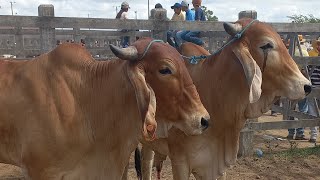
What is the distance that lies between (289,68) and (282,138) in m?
4.94

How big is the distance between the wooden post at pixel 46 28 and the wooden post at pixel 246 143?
306cm

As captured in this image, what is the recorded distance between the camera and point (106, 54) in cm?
763

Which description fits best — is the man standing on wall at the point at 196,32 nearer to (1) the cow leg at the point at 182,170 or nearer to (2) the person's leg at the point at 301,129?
(2) the person's leg at the point at 301,129

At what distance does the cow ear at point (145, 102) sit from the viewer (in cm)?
295

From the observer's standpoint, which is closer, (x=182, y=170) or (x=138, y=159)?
(x=182, y=170)

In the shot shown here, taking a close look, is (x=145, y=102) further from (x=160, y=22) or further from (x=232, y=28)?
(x=160, y=22)

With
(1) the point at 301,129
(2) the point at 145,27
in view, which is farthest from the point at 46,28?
(1) the point at 301,129

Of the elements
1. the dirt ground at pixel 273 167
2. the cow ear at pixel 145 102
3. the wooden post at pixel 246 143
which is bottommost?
the dirt ground at pixel 273 167

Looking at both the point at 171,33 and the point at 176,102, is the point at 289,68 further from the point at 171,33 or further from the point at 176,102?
the point at 171,33

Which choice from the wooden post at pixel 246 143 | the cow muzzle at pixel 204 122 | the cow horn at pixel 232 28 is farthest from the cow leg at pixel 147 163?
the cow muzzle at pixel 204 122

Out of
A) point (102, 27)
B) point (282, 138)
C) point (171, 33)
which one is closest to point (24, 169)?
point (102, 27)

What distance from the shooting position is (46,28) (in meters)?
5.57

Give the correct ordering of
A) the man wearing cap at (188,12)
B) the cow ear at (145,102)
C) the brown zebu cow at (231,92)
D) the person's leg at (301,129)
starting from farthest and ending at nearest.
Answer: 1. the person's leg at (301,129)
2. the man wearing cap at (188,12)
3. the brown zebu cow at (231,92)
4. the cow ear at (145,102)

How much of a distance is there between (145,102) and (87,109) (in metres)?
0.51
